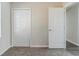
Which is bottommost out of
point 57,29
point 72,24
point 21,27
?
point 57,29

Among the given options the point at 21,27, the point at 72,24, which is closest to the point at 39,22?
the point at 21,27

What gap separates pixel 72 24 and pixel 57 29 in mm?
1404

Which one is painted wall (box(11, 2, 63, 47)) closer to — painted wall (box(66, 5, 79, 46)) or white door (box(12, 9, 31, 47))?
white door (box(12, 9, 31, 47))

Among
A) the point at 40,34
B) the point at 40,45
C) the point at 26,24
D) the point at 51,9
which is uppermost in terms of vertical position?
the point at 51,9

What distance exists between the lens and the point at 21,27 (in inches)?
304

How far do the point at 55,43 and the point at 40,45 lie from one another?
858 mm

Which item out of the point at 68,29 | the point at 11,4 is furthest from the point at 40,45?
the point at 11,4

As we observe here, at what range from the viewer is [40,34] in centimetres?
755

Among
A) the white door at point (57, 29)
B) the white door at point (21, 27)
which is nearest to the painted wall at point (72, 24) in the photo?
the white door at point (57, 29)

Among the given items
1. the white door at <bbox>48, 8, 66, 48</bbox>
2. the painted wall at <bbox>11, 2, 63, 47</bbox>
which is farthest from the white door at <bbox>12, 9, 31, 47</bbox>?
the white door at <bbox>48, 8, 66, 48</bbox>

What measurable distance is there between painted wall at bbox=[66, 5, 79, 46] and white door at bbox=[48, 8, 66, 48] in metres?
0.99

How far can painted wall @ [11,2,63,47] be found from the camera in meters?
7.50

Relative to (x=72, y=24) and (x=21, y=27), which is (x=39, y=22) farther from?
(x=72, y=24)

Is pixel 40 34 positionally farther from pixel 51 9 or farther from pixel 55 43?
pixel 51 9
